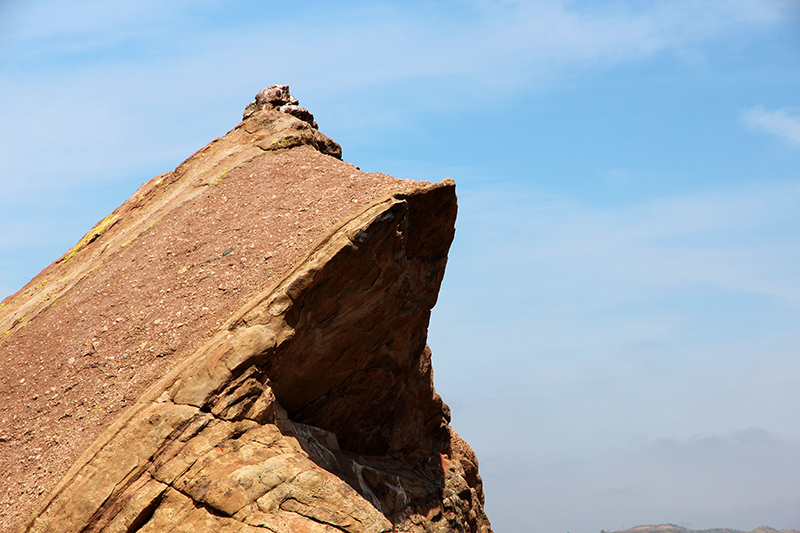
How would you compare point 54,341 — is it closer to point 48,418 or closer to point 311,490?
point 48,418

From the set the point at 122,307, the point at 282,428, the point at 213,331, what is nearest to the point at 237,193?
the point at 122,307

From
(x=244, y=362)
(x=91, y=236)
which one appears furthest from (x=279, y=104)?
(x=244, y=362)

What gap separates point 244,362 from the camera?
14555 mm

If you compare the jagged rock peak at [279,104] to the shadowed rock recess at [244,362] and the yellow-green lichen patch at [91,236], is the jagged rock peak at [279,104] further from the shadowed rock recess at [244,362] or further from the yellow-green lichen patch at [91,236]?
the yellow-green lichen patch at [91,236]

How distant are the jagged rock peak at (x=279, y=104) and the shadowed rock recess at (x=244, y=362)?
5.61ft

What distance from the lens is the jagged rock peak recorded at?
2581cm

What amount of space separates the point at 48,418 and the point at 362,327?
7.85 meters

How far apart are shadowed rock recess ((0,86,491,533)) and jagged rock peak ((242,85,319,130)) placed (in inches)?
67.3

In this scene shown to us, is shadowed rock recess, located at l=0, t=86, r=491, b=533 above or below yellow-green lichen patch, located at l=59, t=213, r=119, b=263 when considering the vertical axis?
below

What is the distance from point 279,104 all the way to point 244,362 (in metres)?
14.5

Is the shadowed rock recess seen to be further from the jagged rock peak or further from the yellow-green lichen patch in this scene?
the jagged rock peak

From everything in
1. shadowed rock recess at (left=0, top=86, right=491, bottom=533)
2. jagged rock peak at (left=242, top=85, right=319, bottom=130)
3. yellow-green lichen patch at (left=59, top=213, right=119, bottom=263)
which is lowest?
shadowed rock recess at (left=0, top=86, right=491, bottom=533)

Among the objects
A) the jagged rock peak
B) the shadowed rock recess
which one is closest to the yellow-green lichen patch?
the shadowed rock recess

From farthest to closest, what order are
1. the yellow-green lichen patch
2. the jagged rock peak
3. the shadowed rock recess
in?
the jagged rock peak < the yellow-green lichen patch < the shadowed rock recess
